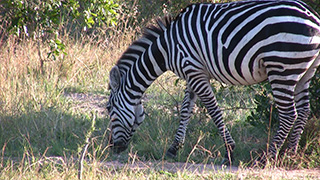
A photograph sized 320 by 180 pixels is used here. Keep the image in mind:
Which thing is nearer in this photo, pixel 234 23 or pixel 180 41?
pixel 234 23

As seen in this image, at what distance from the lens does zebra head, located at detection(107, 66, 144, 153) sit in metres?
5.67

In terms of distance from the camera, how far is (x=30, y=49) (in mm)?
8414

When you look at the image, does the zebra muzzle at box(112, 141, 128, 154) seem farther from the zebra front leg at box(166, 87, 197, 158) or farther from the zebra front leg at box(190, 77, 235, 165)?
the zebra front leg at box(190, 77, 235, 165)

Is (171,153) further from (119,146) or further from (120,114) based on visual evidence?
(120,114)

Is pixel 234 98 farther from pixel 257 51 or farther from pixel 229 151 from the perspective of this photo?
pixel 257 51

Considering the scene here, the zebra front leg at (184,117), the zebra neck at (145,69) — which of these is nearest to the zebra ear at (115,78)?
the zebra neck at (145,69)

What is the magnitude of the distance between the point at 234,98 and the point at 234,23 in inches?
121

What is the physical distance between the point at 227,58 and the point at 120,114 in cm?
173

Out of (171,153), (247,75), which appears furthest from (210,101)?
(171,153)

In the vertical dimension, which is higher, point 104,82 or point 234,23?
point 234,23

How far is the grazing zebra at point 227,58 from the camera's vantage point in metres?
4.57

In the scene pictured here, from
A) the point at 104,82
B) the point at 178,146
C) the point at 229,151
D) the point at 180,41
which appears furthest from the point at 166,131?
the point at 104,82

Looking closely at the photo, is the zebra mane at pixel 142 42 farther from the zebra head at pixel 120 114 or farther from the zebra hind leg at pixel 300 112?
the zebra hind leg at pixel 300 112

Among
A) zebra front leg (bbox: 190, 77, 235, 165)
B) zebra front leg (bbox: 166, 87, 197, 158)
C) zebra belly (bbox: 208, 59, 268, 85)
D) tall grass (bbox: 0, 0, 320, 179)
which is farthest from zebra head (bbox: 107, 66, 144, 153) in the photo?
zebra belly (bbox: 208, 59, 268, 85)
